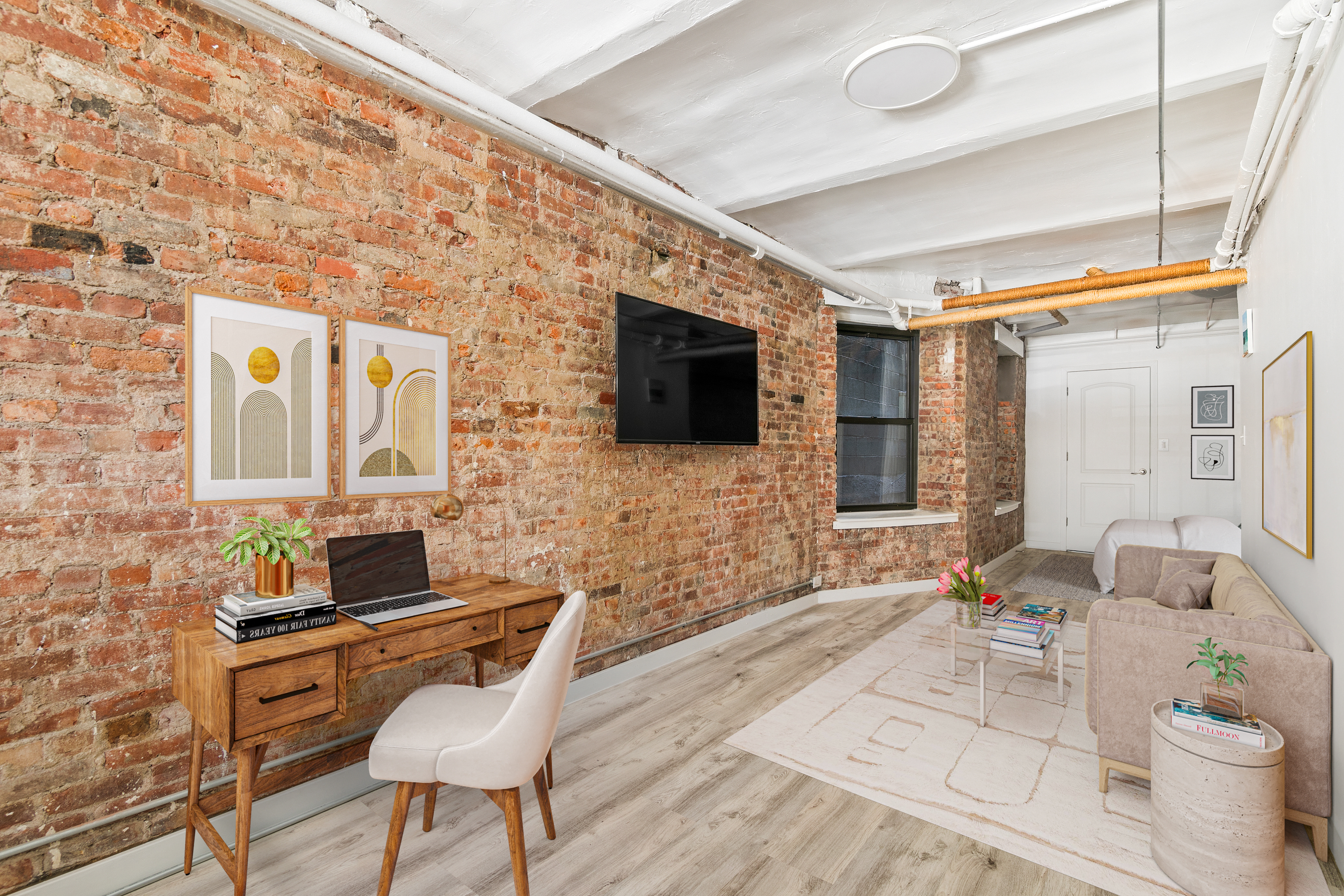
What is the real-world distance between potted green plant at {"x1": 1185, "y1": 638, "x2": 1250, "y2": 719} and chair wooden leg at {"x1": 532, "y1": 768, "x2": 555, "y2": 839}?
229 cm

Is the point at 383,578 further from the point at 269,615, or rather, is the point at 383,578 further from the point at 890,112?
the point at 890,112

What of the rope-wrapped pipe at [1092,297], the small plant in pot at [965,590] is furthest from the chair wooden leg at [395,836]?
the rope-wrapped pipe at [1092,297]

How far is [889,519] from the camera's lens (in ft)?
19.7

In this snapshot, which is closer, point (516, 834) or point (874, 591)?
point (516, 834)

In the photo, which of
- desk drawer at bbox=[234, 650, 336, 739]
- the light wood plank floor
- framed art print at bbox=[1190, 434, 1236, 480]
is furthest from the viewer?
framed art print at bbox=[1190, 434, 1236, 480]

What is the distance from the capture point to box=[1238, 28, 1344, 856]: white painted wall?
2.09 meters

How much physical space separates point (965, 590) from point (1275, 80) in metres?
2.50

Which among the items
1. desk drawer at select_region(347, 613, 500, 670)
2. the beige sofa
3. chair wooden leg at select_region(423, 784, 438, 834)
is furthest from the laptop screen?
the beige sofa

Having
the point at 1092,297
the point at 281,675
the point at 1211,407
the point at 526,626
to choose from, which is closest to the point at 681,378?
the point at 526,626

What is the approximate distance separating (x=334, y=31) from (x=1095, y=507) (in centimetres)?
948

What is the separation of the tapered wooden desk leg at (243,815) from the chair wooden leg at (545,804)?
83 cm

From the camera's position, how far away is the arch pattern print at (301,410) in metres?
2.33

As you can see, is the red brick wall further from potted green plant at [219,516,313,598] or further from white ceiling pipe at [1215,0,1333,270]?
white ceiling pipe at [1215,0,1333,270]

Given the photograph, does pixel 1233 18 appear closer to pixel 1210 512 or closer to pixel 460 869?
pixel 460 869
